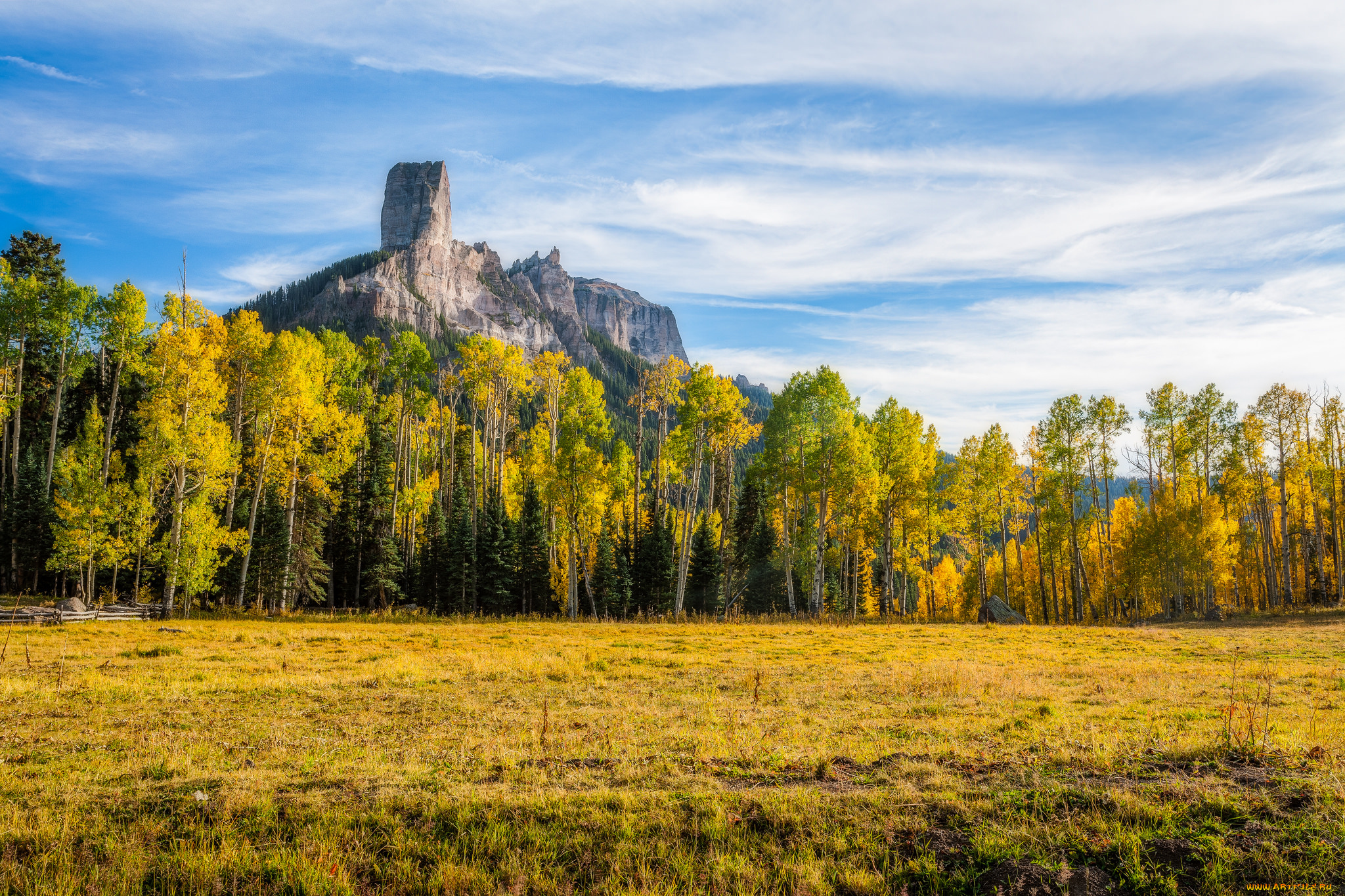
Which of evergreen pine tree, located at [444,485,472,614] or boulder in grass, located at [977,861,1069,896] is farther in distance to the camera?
evergreen pine tree, located at [444,485,472,614]

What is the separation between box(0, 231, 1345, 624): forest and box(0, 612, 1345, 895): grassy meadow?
1925 centimetres

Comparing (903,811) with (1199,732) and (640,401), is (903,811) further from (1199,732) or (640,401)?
(640,401)

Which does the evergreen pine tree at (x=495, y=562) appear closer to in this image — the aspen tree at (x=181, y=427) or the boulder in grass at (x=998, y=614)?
the aspen tree at (x=181, y=427)

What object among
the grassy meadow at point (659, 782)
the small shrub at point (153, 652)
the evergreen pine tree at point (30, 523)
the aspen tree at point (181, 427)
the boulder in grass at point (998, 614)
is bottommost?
the boulder in grass at point (998, 614)

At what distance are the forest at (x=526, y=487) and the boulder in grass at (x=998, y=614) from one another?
2261 mm

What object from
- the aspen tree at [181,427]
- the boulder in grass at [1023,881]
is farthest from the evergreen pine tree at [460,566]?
the boulder in grass at [1023,881]

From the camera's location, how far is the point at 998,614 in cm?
3709

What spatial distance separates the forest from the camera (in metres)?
31.4

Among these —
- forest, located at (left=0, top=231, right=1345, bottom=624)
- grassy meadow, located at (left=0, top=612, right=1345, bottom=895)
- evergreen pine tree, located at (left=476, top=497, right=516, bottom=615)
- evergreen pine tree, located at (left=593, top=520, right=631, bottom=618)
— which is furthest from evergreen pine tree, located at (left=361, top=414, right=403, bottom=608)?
grassy meadow, located at (left=0, top=612, right=1345, bottom=895)

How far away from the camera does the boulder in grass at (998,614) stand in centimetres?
3678

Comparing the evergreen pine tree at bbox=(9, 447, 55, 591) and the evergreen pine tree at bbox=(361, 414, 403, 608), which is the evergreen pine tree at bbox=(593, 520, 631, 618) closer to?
the evergreen pine tree at bbox=(361, 414, 403, 608)

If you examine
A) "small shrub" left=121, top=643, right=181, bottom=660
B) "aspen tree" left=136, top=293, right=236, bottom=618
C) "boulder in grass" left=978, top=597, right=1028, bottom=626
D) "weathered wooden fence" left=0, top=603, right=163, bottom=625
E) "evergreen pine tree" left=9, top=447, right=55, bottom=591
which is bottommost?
"boulder in grass" left=978, top=597, right=1028, bottom=626

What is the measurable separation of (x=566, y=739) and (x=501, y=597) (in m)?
33.0

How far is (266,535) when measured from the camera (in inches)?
1470
